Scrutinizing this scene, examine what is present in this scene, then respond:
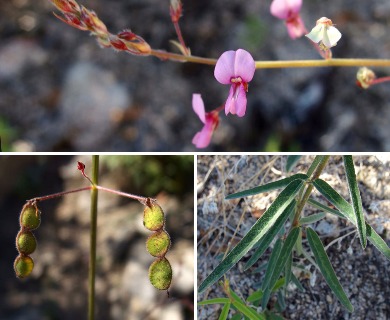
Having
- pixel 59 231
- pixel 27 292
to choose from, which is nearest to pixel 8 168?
pixel 59 231

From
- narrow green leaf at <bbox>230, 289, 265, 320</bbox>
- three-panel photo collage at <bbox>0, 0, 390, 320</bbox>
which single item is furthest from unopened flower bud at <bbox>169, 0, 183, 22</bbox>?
three-panel photo collage at <bbox>0, 0, 390, 320</bbox>

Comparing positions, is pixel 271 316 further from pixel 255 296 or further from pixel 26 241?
pixel 26 241

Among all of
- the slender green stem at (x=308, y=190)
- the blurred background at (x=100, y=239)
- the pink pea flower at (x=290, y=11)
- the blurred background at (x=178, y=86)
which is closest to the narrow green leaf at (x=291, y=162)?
the slender green stem at (x=308, y=190)

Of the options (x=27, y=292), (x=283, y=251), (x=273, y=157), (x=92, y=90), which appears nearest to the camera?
(x=283, y=251)

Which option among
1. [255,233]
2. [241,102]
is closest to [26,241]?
[255,233]

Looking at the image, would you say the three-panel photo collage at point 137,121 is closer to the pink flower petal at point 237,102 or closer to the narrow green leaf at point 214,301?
the pink flower petal at point 237,102

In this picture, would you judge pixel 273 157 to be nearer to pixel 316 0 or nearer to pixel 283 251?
pixel 283 251
